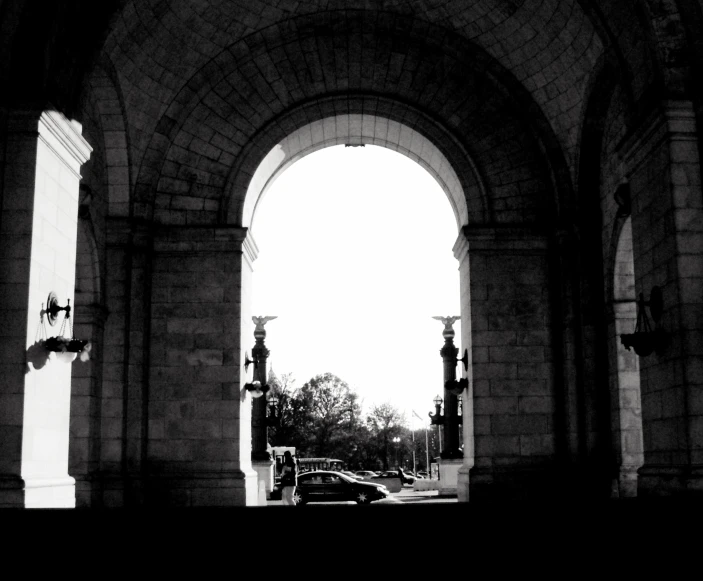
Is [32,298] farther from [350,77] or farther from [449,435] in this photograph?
[449,435]

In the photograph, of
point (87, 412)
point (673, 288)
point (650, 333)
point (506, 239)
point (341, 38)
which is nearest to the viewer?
point (673, 288)

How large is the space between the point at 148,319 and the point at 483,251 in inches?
294

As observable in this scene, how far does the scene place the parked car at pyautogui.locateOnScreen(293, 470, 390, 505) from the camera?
1183 inches

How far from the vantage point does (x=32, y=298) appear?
11352 millimetres

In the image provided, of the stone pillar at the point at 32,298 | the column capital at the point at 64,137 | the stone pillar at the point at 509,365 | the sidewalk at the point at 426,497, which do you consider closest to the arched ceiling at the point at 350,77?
the stone pillar at the point at 509,365

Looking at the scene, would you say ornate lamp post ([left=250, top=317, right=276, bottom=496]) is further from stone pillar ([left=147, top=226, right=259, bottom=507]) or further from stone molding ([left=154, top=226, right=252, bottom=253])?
Result: stone molding ([left=154, top=226, right=252, bottom=253])

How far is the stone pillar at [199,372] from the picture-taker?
18.8 meters

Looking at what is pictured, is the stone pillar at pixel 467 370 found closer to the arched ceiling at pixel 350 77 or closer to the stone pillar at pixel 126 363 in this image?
the arched ceiling at pixel 350 77

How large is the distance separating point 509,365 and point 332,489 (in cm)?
1283

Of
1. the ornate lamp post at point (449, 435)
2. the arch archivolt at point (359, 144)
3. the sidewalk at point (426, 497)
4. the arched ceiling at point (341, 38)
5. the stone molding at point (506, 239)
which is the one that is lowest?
the sidewalk at point (426, 497)

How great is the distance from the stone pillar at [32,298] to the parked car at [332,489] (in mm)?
18524

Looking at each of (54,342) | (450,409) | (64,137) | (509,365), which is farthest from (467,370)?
(450,409)

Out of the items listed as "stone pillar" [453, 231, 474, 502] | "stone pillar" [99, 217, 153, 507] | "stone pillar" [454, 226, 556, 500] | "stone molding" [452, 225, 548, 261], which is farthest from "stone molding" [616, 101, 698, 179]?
"stone pillar" [99, 217, 153, 507]

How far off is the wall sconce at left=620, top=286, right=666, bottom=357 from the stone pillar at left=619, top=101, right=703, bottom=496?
0.31 feet
